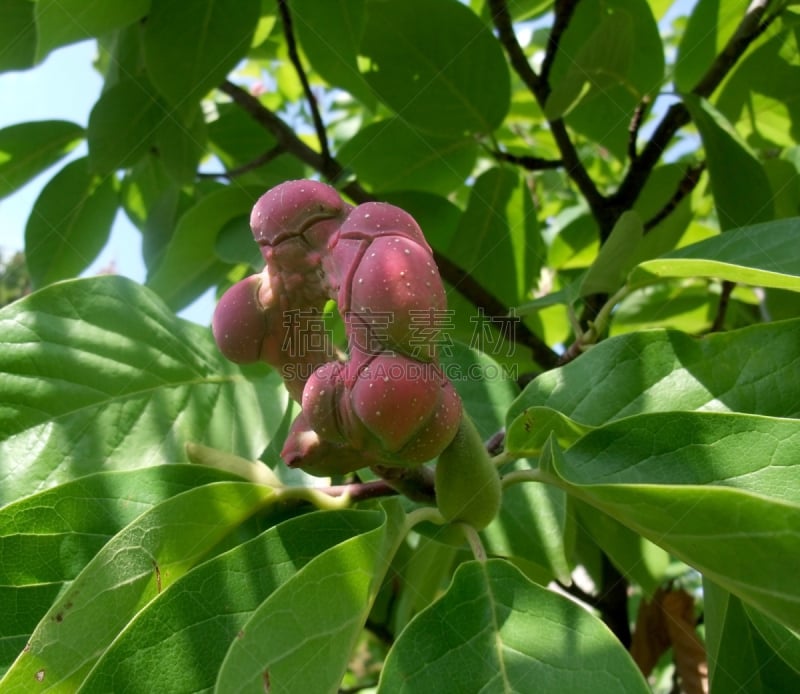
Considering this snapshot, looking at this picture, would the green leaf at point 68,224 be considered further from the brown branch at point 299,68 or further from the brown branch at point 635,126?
the brown branch at point 635,126

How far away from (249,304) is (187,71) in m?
0.66

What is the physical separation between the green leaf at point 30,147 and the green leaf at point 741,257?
114 cm

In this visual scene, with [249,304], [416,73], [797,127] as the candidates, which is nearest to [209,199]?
[416,73]

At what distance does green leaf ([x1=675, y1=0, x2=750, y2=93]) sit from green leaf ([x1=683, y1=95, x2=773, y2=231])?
35 cm

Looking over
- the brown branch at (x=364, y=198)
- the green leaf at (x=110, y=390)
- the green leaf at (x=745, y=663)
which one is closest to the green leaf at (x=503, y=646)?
the green leaf at (x=745, y=663)

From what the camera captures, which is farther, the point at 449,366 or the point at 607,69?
the point at 607,69

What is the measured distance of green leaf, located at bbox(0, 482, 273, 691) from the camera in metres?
0.58

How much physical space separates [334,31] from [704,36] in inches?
24.2

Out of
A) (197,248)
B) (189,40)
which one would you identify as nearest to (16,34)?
(189,40)

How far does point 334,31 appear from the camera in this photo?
3.85 feet

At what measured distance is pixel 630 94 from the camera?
130 cm

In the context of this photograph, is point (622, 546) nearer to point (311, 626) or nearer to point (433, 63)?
point (311, 626)

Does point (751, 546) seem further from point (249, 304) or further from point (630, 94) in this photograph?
point (630, 94)

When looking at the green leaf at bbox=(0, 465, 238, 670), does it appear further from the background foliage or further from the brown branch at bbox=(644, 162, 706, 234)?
the brown branch at bbox=(644, 162, 706, 234)
